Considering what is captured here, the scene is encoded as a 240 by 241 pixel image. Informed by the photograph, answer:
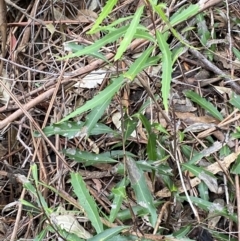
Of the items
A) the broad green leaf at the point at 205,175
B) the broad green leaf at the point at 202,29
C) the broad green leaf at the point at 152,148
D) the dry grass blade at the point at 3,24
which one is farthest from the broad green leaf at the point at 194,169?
the dry grass blade at the point at 3,24

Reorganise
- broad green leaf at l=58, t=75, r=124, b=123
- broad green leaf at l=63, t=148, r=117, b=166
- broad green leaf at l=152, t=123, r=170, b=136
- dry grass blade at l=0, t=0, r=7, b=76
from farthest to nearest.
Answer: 1. dry grass blade at l=0, t=0, r=7, b=76
2. broad green leaf at l=63, t=148, r=117, b=166
3. broad green leaf at l=152, t=123, r=170, b=136
4. broad green leaf at l=58, t=75, r=124, b=123

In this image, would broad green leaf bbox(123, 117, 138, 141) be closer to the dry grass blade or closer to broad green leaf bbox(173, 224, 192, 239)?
broad green leaf bbox(173, 224, 192, 239)

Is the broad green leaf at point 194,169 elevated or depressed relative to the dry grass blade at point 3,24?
depressed

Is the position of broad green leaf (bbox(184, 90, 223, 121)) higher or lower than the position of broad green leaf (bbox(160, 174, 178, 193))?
higher

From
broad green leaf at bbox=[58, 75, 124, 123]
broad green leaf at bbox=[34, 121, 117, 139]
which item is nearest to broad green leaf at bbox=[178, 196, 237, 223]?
broad green leaf at bbox=[34, 121, 117, 139]

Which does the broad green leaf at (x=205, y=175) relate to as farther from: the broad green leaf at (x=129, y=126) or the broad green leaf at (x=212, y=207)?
the broad green leaf at (x=129, y=126)

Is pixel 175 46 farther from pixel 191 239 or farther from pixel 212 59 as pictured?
pixel 191 239

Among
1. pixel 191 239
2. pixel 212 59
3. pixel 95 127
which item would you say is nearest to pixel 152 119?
pixel 95 127

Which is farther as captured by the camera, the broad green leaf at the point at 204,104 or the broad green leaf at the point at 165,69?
the broad green leaf at the point at 204,104
